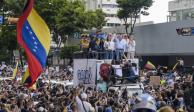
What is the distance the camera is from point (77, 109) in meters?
12.8

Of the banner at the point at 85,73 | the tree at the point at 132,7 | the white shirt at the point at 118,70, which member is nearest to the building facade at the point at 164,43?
the tree at the point at 132,7

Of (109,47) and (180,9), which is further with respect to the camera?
(180,9)

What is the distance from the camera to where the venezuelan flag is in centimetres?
1199

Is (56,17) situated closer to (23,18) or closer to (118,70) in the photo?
(118,70)

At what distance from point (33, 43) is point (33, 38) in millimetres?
118

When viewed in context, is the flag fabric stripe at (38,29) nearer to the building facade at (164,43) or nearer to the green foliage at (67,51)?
the building facade at (164,43)

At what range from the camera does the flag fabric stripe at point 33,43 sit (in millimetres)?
12086

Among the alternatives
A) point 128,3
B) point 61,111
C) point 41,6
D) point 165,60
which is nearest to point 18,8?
point 41,6

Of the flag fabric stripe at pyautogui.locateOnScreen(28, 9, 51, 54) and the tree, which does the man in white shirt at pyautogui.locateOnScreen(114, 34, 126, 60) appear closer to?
→ the flag fabric stripe at pyautogui.locateOnScreen(28, 9, 51, 54)

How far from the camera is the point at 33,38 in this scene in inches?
485

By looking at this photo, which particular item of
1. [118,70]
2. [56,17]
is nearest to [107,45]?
[118,70]

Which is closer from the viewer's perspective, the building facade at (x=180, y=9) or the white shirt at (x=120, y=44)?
the white shirt at (x=120, y=44)

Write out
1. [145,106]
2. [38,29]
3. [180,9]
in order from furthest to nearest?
[180,9]
[38,29]
[145,106]

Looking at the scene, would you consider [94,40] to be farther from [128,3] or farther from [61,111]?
[128,3]
